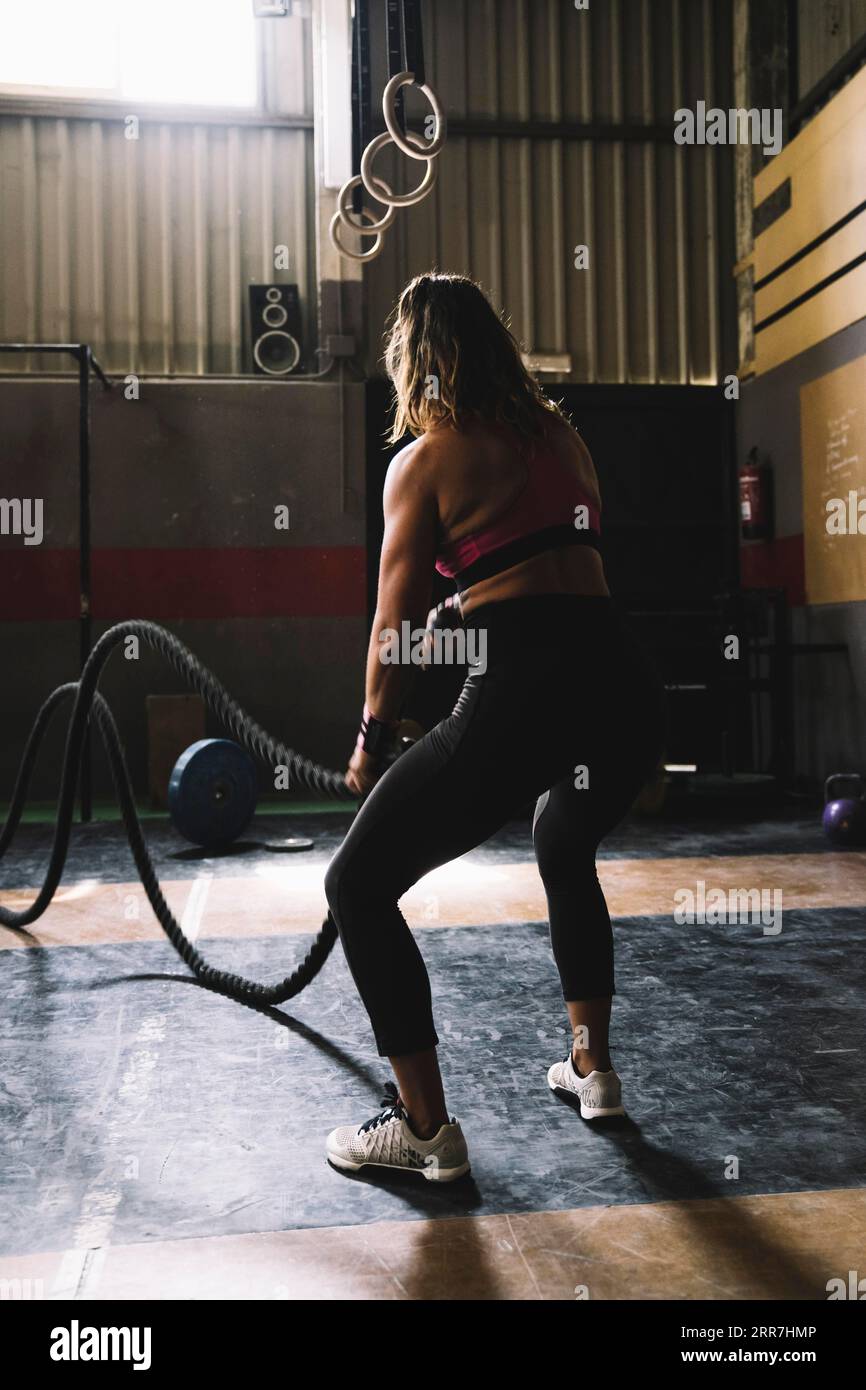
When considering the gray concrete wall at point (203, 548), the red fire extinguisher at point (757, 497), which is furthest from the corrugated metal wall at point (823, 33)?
the gray concrete wall at point (203, 548)

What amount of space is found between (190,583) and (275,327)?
1801mm

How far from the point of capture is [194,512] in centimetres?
741

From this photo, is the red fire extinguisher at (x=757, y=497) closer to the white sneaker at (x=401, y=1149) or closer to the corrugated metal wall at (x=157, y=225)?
the corrugated metal wall at (x=157, y=225)

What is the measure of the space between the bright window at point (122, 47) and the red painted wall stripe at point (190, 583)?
9.91 feet

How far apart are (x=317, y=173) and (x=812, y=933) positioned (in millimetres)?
5981

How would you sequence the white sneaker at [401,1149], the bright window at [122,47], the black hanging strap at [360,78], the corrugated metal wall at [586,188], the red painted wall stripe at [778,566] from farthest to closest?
the corrugated metal wall at [586,188], the bright window at [122,47], the red painted wall stripe at [778,566], the black hanging strap at [360,78], the white sneaker at [401,1149]

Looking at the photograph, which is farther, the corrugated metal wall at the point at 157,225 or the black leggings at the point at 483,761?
the corrugated metal wall at the point at 157,225

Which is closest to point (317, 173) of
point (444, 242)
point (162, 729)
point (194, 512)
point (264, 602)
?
point (444, 242)

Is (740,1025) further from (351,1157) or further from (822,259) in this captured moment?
(822,259)

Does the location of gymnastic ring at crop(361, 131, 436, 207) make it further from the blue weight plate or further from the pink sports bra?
the pink sports bra

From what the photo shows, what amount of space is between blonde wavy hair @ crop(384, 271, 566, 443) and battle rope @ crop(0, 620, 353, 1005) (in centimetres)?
72

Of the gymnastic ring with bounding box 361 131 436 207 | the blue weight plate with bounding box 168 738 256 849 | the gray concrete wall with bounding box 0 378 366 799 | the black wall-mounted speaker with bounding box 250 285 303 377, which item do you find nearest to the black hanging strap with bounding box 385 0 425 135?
the gymnastic ring with bounding box 361 131 436 207

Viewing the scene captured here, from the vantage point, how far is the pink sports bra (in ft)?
6.02

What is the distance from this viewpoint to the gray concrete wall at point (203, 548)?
7.23 m
